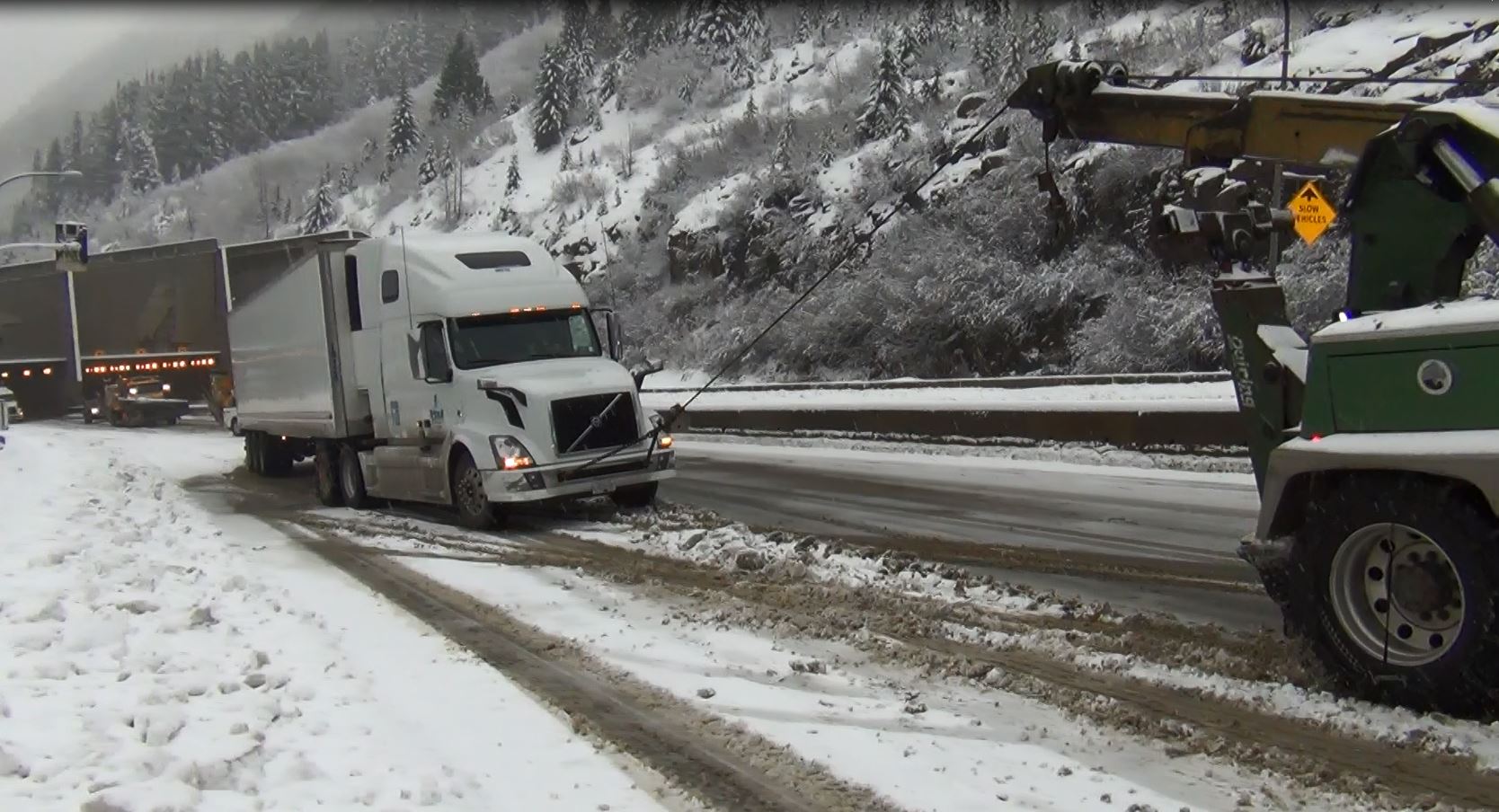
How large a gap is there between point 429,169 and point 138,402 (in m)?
63.6

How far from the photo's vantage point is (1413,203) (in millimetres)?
5656

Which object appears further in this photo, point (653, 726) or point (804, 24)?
point (804, 24)

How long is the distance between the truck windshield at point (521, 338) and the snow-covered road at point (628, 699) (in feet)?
12.5

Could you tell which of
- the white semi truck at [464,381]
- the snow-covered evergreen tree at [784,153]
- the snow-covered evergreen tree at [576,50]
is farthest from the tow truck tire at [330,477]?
the snow-covered evergreen tree at [576,50]

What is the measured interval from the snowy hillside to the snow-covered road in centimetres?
462

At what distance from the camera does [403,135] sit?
4737 inches

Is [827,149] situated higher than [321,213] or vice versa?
[321,213]

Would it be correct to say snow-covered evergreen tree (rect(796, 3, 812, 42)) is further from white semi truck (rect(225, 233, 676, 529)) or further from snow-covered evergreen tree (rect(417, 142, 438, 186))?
white semi truck (rect(225, 233, 676, 529))

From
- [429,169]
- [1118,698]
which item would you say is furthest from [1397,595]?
[429,169]

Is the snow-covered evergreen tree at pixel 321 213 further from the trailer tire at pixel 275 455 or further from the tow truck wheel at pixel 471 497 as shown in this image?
the tow truck wheel at pixel 471 497

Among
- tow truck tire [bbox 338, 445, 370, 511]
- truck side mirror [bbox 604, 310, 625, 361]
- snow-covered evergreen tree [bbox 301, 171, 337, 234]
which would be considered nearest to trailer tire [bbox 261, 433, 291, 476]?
tow truck tire [bbox 338, 445, 370, 511]

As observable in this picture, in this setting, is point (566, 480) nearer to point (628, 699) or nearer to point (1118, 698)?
point (628, 699)

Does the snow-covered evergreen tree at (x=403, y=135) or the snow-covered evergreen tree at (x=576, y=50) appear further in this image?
the snow-covered evergreen tree at (x=403, y=135)

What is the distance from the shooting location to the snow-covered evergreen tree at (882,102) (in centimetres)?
4878
